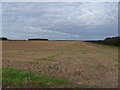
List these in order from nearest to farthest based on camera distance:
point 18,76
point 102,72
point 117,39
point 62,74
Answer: point 18,76, point 62,74, point 102,72, point 117,39

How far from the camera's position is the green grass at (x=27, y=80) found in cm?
1170

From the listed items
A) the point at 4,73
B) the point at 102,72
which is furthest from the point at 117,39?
the point at 4,73

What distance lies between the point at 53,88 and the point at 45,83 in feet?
2.40

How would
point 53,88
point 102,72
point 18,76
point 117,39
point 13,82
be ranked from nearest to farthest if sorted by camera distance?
point 53,88 → point 13,82 → point 18,76 → point 102,72 → point 117,39

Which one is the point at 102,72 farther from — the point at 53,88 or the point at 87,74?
the point at 53,88

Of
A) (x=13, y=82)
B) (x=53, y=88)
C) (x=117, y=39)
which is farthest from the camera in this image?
(x=117, y=39)

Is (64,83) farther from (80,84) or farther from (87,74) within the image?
(87,74)

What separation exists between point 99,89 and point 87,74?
316cm

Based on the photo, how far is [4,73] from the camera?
1347 cm

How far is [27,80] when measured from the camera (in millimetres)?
12250

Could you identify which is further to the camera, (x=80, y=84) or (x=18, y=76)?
(x=18, y=76)

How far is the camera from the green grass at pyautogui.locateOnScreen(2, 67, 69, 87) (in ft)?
38.4

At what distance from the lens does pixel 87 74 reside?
14742 mm

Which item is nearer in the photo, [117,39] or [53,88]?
[53,88]
